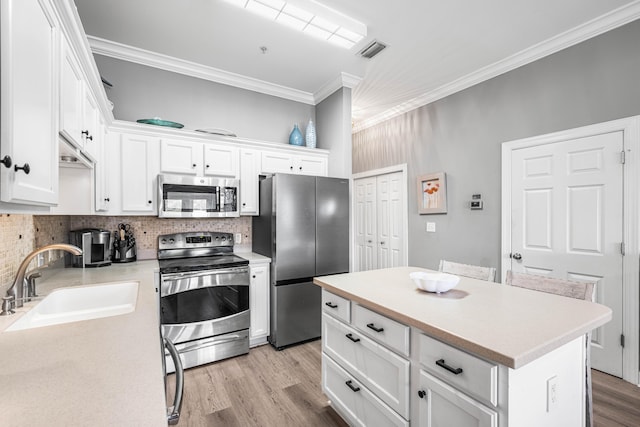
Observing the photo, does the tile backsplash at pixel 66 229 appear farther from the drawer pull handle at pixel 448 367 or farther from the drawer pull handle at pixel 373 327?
the drawer pull handle at pixel 448 367

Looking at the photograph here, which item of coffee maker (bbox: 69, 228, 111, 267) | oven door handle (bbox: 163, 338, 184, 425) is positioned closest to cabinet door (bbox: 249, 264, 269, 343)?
coffee maker (bbox: 69, 228, 111, 267)

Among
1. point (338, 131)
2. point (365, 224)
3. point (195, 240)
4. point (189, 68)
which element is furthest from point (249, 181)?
point (365, 224)

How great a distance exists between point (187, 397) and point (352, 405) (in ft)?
4.22

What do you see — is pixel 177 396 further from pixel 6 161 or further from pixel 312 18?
pixel 312 18

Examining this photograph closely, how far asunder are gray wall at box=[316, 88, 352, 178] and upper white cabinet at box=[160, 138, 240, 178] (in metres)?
1.18

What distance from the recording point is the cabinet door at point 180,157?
110 inches

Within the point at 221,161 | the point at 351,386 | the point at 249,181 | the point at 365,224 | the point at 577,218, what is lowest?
the point at 351,386

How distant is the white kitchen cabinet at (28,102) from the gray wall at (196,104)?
2.02 m

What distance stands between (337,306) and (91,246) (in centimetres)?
216

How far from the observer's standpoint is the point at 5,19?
2.32ft

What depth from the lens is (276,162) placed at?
3.35 meters

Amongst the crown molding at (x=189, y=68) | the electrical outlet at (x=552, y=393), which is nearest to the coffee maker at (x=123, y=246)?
the crown molding at (x=189, y=68)

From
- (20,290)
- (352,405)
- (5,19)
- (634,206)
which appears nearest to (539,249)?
(634,206)

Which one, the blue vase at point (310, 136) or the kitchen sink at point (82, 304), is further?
the blue vase at point (310, 136)
